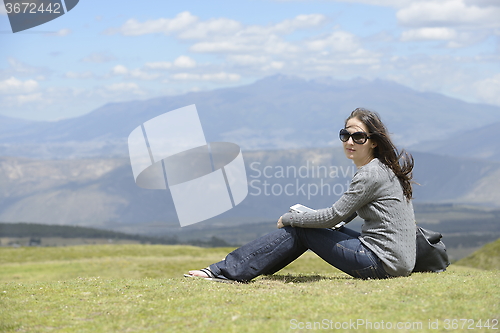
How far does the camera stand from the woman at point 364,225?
10.3 meters

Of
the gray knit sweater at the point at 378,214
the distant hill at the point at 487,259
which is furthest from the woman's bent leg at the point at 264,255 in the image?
the distant hill at the point at 487,259

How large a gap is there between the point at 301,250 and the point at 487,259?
5773cm

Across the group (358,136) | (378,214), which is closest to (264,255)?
(378,214)

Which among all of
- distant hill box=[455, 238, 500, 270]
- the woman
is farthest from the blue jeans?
distant hill box=[455, 238, 500, 270]

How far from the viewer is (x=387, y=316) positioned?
8203mm

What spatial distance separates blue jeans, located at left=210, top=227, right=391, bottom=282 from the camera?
1066 centimetres

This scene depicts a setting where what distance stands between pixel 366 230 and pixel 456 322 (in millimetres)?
2973

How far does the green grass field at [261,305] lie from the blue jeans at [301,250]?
293 millimetres

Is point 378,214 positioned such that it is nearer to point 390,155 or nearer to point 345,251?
point 345,251

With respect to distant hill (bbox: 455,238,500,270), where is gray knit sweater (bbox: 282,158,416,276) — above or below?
above

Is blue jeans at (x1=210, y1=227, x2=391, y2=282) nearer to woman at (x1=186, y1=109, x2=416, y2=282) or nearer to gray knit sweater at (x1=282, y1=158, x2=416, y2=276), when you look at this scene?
woman at (x1=186, y1=109, x2=416, y2=282)

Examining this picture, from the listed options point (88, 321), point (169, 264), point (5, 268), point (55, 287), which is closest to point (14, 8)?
point (55, 287)

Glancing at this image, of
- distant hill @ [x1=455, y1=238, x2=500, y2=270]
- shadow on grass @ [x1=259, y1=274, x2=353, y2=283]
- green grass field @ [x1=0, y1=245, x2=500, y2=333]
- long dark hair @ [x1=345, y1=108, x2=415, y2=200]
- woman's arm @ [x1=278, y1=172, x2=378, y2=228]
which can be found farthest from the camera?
distant hill @ [x1=455, y1=238, x2=500, y2=270]

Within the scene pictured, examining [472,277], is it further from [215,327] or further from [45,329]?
[45,329]
